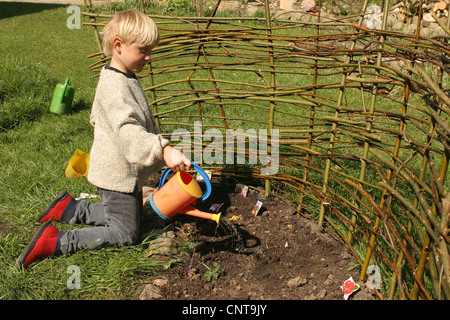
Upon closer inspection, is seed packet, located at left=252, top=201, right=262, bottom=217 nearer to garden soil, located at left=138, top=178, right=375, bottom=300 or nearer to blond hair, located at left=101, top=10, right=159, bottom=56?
garden soil, located at left=138, top=178, right=375, bottom=300

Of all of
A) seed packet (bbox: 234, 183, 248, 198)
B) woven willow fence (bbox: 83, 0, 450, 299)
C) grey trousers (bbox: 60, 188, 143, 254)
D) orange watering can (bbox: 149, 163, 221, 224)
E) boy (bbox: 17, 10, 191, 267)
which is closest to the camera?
woven willow fence (bbox: 83, 0, 450, 299)

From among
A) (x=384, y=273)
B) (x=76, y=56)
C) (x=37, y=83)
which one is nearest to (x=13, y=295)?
(x=384, y=273)

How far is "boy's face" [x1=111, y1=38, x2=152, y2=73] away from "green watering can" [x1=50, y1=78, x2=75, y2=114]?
2369 millimetres

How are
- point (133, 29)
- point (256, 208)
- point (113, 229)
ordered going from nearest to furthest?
point (133, 29) → point (113, 229) → point (256, 208)

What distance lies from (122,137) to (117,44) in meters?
0.50

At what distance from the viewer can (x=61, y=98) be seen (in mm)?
4562

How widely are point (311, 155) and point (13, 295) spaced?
74.3 inches

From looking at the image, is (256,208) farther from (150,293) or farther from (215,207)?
(150,293)

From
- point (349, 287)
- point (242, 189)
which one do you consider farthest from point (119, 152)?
point (349, 287)

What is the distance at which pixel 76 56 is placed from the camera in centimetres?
765

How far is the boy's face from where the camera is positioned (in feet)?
7.52

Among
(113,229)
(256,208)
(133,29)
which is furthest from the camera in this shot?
(256,208)

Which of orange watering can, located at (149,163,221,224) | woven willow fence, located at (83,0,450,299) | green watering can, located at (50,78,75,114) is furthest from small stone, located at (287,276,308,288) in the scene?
green watering can, located at (50,78,75,114)
